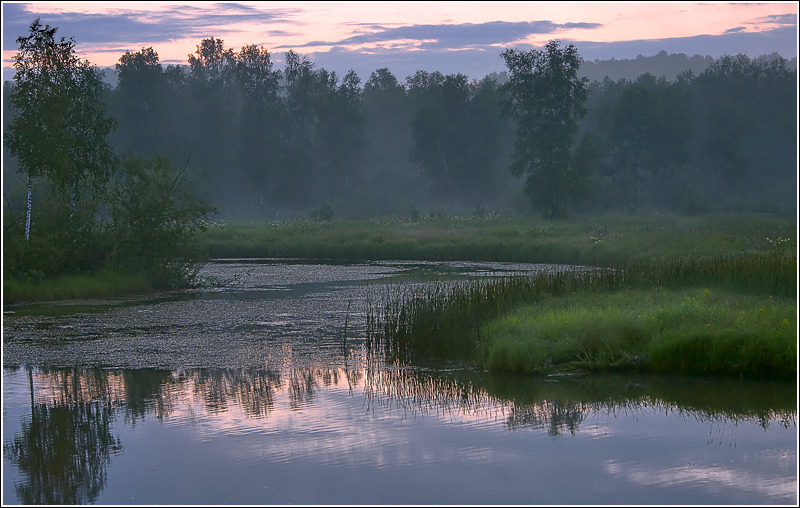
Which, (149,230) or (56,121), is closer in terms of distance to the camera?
(56,121)

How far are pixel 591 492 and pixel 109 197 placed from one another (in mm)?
19731

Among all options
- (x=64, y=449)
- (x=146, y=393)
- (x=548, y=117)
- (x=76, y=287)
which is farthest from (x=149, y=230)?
(x=548, y=117)

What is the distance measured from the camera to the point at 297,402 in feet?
36.4

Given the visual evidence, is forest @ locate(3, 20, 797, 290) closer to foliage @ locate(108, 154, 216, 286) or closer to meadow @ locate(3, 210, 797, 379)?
foliage @ locate(108, 154, 216, 286)

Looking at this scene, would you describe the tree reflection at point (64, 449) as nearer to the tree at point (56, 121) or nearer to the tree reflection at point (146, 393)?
the tree reflection at point (146, 393)

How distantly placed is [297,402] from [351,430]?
1.52m

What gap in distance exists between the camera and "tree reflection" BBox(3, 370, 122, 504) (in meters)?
8.01

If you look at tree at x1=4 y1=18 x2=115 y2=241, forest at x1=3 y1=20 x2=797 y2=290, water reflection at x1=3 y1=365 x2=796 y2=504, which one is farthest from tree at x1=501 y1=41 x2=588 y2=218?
water reflection at x1=3 y1=365 x2=796 y2=504

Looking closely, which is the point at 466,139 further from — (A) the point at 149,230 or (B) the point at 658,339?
(B) the point at 658,339

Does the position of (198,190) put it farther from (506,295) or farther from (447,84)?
(506,295)

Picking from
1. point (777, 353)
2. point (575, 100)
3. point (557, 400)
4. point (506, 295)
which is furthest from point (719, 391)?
point (575, 100)

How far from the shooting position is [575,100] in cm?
4862

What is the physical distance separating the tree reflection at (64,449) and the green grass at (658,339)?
499cm

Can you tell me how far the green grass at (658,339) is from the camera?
37.6 ft
